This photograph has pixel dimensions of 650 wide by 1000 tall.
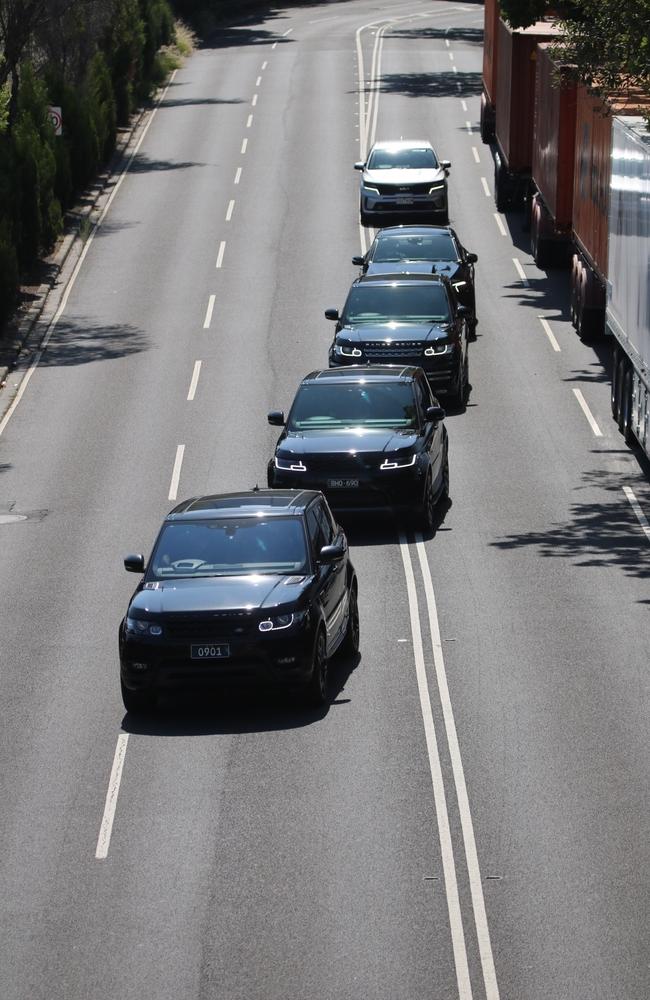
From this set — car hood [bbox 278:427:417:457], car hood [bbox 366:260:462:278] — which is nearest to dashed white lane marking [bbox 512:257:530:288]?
car hood [bbox 366:260:462:278]

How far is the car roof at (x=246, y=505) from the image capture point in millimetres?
16141

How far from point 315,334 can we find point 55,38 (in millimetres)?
24690

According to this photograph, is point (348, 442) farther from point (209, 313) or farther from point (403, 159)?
point (403, 159)

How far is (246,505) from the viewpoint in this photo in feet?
53.9

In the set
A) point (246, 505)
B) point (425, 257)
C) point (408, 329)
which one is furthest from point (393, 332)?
point (246, 505)

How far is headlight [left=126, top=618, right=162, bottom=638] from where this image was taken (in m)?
14.6

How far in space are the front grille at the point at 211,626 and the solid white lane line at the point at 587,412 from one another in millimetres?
13251

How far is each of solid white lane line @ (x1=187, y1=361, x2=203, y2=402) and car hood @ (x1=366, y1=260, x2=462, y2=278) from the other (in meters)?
3.57

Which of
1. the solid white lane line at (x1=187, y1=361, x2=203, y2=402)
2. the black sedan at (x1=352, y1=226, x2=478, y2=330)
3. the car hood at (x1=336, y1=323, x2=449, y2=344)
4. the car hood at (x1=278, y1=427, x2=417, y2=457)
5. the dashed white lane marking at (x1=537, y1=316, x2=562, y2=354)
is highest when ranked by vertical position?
the car hood at (x1=278, y1=427, x2=417, y2=457)

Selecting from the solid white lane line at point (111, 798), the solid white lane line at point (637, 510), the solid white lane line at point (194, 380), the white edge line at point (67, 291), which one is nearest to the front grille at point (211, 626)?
the solid white lane line at point (111, 798)

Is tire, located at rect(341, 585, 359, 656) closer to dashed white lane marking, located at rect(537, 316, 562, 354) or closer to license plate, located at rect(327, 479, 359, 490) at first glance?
license plate, located at rect(327, 479, 359, 490)

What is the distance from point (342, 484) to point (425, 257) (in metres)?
13.9

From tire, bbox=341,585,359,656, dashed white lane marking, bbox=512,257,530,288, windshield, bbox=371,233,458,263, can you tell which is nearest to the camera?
tire, bbox=341,585,359,656

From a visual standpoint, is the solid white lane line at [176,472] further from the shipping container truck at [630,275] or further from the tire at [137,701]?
the tire at [137,701]
